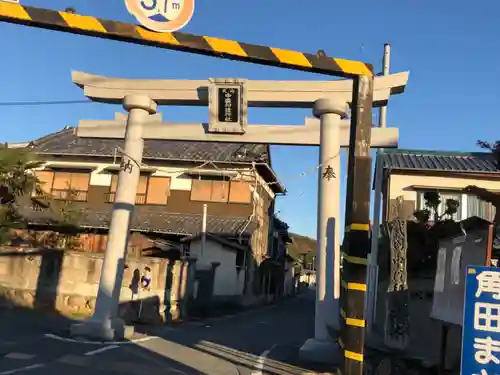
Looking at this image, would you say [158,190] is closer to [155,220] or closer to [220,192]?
[155,220]

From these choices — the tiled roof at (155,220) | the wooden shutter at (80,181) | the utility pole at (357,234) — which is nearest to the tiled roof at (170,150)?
the wooden shutter at (80,181)

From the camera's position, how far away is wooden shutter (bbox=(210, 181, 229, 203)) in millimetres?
32125

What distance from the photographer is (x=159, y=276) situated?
20266 millimetres

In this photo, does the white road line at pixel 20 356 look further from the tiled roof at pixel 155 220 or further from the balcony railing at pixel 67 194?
the balcony railing at pixel 67 194

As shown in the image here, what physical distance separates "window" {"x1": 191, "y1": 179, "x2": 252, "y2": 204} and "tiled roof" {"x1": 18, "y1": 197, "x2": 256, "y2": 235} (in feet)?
3.73

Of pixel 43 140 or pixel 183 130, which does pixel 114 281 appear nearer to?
pixel 183 130

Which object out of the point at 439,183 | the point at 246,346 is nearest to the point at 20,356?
the point at 246,346

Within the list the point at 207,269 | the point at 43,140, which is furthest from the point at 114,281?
the point at 43,140

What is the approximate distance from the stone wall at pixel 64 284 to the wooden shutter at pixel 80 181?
1469 centimetres

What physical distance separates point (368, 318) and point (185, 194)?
18.5 metres

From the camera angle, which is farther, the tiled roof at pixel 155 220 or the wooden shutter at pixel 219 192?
the wooden shutter at pixel 219 192

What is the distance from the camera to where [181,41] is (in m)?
6.70

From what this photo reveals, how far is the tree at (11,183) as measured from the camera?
16.8 metres

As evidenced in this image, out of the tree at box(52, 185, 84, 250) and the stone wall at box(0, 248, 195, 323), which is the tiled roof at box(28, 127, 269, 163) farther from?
the stone wall at box(0, 248, 195, 323)
